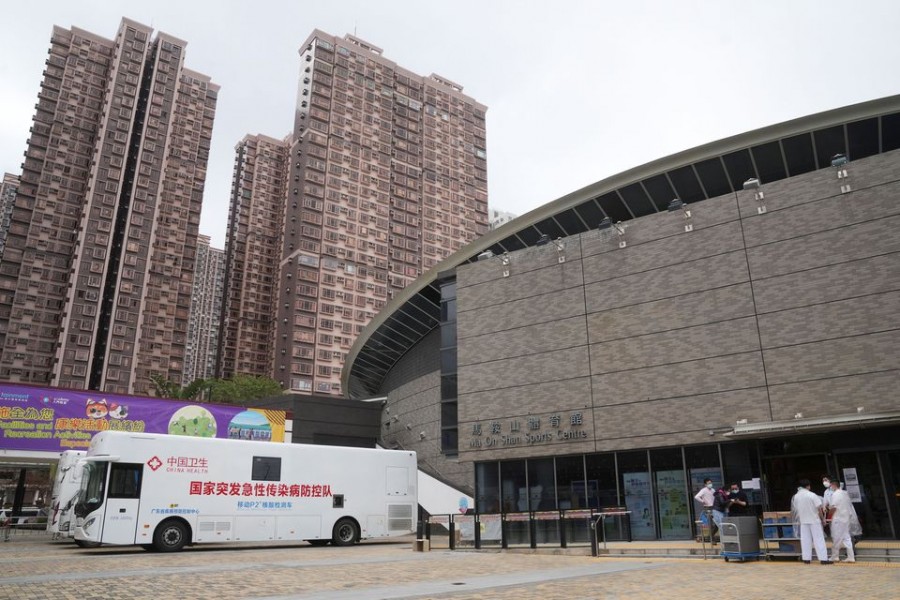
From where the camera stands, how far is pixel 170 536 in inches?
757

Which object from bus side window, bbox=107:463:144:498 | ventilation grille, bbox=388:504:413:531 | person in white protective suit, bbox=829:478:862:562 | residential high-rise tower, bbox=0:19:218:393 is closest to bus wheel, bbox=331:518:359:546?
ventilation grille, bbox=388:504:413:531


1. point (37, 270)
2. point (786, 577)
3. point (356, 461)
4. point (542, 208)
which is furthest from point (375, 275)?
point (786, 577)

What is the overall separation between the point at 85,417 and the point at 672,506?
1107 inches

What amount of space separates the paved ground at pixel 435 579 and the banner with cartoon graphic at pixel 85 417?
18.8 meters

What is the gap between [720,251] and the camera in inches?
845

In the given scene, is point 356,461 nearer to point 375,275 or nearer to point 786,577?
point 786,577

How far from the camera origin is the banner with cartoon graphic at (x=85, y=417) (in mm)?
30984

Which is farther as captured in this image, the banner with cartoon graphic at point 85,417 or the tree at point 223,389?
the tree at point 223,389

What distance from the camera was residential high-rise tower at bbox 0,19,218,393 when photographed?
84375 mm

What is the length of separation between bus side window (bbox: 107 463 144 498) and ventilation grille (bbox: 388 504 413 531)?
29.8 feet

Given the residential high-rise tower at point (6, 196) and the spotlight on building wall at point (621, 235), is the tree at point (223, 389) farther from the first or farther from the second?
the residential high-rise tower at point (6, 196)

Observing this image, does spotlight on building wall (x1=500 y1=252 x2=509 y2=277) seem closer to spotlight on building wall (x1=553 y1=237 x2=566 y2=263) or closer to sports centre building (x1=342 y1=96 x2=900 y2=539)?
sports centre building (x1=342 y1=96 x2=900 y2=539)

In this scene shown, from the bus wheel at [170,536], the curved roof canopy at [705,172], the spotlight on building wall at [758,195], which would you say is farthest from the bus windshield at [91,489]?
the spotlight on building wall at [758,195]

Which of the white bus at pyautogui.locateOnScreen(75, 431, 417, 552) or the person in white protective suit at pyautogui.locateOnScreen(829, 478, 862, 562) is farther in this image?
the white bus at pyautogui.locateOnScreen(75, 431, 417, 552)
